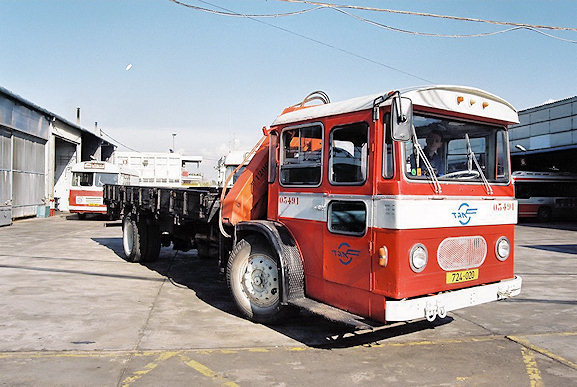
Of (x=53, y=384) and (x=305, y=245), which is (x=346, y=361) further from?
(x=53, y=384)

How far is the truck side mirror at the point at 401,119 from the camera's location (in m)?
4.60

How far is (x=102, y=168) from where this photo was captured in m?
23.2

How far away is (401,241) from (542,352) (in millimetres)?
2334

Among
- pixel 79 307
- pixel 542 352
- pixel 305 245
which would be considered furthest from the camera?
pixel 79 307

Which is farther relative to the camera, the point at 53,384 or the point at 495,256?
the point at 495,256

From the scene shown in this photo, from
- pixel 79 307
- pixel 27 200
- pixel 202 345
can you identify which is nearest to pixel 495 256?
pixel 202 345

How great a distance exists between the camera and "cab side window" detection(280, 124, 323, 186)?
18.9ft

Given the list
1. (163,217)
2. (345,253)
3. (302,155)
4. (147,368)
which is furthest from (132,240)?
(345,253)

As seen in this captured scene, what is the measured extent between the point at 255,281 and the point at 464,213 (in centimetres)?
274

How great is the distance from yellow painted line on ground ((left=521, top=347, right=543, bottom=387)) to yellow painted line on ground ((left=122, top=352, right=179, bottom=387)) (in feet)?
11.7

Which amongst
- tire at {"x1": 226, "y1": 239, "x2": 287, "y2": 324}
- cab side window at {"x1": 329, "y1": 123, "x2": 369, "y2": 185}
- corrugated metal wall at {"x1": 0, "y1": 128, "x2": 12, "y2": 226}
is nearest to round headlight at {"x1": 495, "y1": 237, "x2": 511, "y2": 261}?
cab side window at {"x1": 329, "y1": 123, "x2": 369, "y2": 185}

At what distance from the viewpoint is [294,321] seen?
6582 millimetres

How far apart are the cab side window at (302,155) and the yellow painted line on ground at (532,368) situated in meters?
2.92

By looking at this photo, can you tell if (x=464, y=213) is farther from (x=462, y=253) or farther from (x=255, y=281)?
(x=255, y=281)
